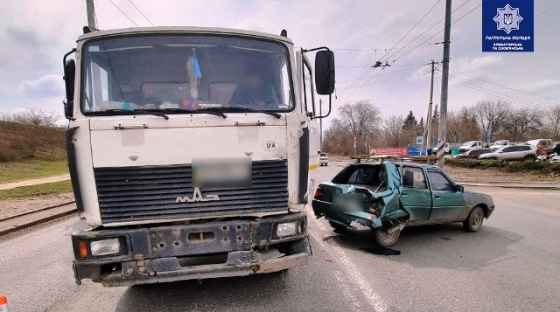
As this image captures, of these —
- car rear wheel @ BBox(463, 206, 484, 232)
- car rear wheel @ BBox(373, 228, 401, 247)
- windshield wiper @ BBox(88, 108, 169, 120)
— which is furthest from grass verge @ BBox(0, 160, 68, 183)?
car rear wheel @ BBox(463, 206, 484, 232)

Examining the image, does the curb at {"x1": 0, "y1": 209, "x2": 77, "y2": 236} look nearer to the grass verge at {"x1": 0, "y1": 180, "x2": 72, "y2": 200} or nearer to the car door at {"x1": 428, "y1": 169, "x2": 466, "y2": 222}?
the grass verge at {"x1": 0, "y1": 180, "x2": 72, "y2": 200}

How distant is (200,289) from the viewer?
149 inches

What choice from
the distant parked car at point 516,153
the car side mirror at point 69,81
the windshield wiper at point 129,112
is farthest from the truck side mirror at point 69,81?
the distant parked car at point 516,153

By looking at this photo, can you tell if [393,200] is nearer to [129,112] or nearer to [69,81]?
[129,112]

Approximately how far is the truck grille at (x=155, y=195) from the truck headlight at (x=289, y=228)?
0.41 m

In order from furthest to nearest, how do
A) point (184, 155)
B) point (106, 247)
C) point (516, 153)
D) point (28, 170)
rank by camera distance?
point (516, 153), point (28, 170), point (184, 155), point (106, 247)

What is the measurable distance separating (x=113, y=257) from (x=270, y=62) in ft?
8.46

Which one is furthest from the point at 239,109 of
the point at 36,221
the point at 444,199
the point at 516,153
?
the point at 516,153

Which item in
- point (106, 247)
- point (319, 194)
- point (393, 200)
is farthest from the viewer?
point (319, 194)

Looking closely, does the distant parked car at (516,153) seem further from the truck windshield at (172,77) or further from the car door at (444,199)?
the truck windshield at (172,77)

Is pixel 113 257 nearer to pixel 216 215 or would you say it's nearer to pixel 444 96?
pixel 216 215

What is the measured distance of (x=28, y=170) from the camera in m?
22.7

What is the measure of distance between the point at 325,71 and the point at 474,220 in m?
5.21

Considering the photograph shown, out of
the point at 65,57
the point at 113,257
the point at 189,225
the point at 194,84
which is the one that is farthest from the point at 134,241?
the point at 65,57
